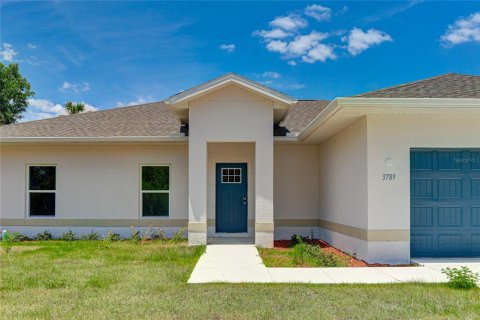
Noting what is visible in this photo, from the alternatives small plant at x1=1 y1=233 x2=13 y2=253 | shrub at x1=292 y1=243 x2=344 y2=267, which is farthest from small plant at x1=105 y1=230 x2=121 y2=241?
shrub at x1=292 y1=243 x2=344 y2=267

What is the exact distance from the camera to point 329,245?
1239 cm

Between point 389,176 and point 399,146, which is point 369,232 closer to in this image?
point 389,176

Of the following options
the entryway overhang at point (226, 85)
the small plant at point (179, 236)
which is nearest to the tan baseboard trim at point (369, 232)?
the entryway overhang at point (226, 85)

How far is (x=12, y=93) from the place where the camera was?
1441 inches

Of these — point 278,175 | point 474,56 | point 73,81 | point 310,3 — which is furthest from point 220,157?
point 73,81

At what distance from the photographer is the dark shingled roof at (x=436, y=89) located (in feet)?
29.8

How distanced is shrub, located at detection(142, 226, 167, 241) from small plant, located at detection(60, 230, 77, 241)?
7.70 feet

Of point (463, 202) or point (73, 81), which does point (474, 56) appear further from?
point (73, 81)

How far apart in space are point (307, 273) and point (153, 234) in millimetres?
6964

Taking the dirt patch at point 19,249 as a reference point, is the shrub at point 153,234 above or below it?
above

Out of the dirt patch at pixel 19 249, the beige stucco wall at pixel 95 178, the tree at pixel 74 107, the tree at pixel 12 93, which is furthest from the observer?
the tree at pixel 12 93

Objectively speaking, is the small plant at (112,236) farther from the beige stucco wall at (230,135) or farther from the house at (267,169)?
the beige stucco wall at (230,135)

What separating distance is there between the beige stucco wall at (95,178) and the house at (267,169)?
0.03 m

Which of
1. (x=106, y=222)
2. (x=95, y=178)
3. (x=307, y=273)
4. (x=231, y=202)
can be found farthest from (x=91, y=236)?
(x=307, y=273)
